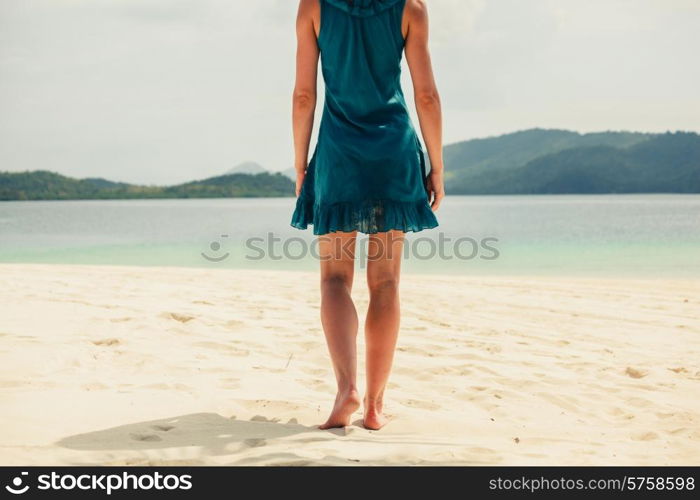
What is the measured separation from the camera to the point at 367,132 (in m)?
3.02

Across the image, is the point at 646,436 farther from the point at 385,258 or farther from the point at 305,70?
the point at 305,70

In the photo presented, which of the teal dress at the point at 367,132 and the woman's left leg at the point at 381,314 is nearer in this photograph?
the teal dress at the point at 367,132

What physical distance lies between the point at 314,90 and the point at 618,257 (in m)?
16.2

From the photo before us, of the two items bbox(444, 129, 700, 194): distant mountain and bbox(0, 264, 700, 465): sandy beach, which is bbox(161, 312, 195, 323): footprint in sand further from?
bbox(444, 129, 700, 194): distant mountain

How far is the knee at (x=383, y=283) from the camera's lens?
312cm

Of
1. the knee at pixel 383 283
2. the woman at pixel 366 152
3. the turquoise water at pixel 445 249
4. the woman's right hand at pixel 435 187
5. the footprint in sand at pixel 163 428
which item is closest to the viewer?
the footprint in sand at pixel 163 428

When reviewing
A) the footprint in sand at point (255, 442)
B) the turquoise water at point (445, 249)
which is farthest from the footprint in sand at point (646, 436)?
the turquoise water at point (445, 249)

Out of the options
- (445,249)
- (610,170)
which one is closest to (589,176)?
(610,170)

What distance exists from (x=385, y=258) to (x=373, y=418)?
28.0 inches

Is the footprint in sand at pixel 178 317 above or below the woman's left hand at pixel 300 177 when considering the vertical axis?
below

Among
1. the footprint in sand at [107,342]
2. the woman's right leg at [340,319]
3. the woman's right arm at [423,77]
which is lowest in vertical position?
the footprint in sand at [107,342]

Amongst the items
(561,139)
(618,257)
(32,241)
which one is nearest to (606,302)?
(618,257)

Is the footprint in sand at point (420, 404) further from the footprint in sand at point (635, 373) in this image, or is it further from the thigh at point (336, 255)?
the footprint in sand at point (635, 373)

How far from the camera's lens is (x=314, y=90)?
3127mm
